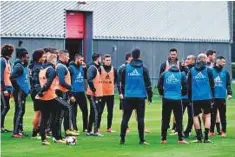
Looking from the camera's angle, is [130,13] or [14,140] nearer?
[14,140]

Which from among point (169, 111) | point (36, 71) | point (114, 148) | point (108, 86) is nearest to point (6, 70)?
point (36, 71)

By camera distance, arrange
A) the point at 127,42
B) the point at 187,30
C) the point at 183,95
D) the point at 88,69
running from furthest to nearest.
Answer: the point at 187,30 < the point at 127,42 < the point at 88,69 < the point at 183,95

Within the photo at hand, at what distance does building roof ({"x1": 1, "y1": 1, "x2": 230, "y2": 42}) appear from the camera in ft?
140

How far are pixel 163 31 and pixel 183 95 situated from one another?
35.5 meters

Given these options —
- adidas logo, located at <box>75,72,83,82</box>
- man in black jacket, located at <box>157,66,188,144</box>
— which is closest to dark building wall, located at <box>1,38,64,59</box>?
adidas logo, located at <box>75,72,83,82</box>

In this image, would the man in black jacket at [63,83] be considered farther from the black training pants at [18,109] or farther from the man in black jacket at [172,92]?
the man in black jacket at [172,92]

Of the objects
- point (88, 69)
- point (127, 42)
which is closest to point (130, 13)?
point (127, 42)

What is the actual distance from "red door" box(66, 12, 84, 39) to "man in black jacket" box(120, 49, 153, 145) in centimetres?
2903

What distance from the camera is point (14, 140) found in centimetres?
1694

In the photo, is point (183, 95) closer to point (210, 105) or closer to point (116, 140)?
point (210, 105)

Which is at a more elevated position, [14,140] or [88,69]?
[88,69]

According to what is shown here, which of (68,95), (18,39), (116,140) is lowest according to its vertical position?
(116,140)

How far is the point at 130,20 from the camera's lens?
49750 mm

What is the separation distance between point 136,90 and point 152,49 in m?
34.9
